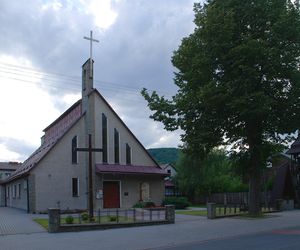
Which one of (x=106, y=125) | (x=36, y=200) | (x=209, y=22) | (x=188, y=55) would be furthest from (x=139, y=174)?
(x=209, y=22)

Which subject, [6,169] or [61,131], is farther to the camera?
[6,169]

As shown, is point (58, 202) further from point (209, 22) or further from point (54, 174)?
point (209, 22)

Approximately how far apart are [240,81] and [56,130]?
26.0 meters

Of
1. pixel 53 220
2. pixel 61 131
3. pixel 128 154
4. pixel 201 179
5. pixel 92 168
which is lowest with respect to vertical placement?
pixel 201 179

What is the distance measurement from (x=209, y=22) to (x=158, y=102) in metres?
5.71

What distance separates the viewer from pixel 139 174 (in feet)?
129

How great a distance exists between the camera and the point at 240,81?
2583 centimetres

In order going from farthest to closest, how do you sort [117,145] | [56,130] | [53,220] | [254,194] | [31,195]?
[56,130], [117,145], [31,195], [254,194], [53,220]

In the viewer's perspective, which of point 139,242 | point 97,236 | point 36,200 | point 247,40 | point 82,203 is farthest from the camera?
point 82,203

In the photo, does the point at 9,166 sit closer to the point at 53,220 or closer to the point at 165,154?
the point at 165,154

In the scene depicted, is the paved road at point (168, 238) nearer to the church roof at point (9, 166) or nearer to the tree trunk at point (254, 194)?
the tree trunk at point (254, 194)

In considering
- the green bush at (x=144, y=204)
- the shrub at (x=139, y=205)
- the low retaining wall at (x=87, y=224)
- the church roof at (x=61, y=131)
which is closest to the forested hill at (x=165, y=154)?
the church roof at (x=61, y=131)

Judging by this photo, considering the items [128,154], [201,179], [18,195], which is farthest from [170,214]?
[201,179]

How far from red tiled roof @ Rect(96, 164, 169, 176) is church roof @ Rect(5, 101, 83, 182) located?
408cm
